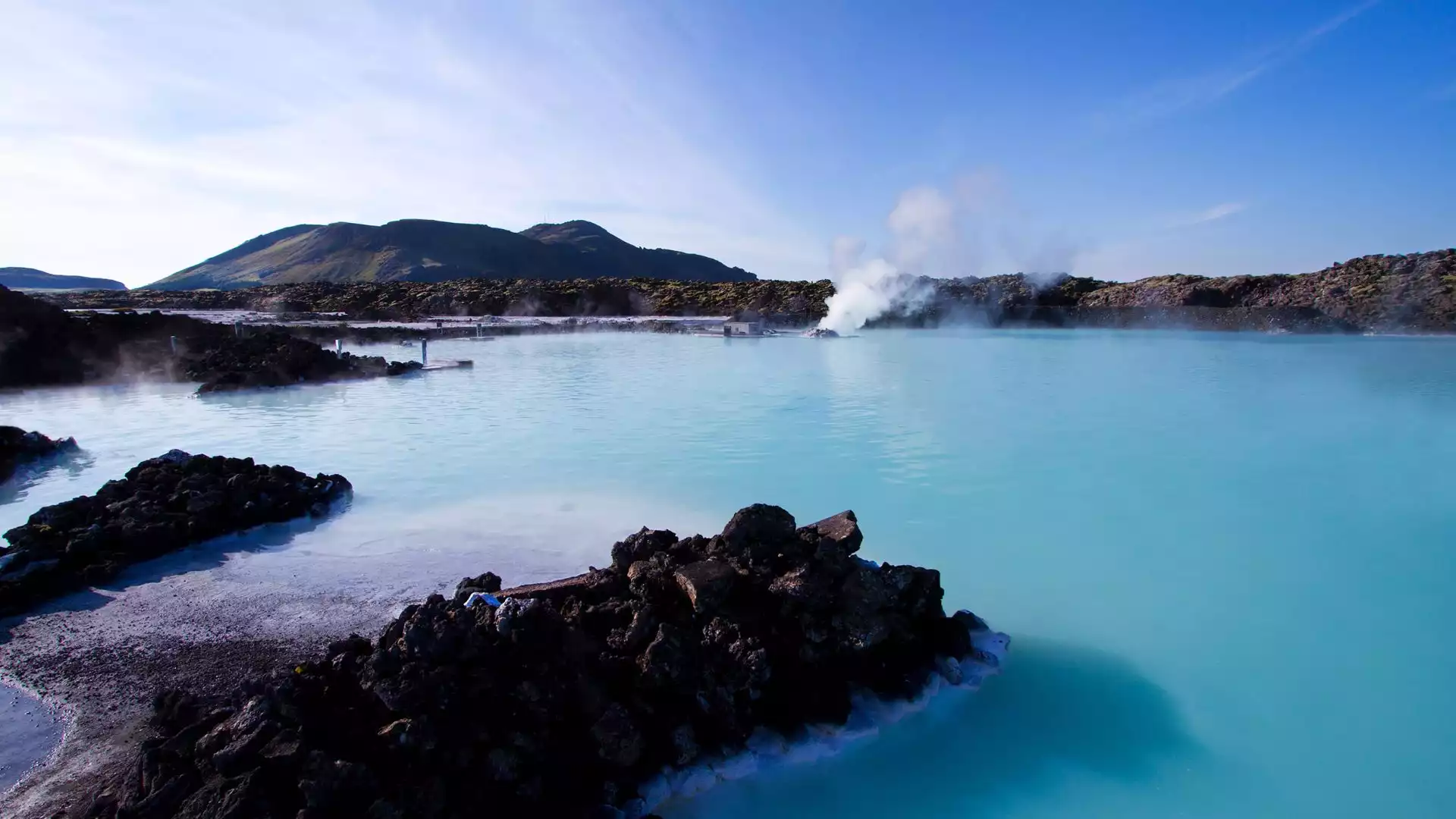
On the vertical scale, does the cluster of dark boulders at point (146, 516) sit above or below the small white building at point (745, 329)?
below

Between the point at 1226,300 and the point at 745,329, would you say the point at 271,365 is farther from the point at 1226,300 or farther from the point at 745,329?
the point at 1226,300

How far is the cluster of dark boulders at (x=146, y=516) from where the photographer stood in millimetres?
4805

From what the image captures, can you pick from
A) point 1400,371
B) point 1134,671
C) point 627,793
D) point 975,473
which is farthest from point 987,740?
point 1400,371

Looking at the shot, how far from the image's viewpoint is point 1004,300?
38812 millimetres

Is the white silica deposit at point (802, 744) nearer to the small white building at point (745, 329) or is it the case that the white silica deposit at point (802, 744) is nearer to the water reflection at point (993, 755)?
the water reflection at point (993, 755)

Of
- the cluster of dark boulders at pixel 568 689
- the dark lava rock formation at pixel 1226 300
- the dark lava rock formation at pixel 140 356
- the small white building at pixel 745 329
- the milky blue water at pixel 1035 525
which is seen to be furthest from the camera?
the dark lava rock formation at pixel 1226 300

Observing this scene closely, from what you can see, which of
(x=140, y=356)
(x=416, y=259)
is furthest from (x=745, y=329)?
(x=416, y=259)

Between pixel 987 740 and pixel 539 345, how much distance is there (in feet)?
77.3

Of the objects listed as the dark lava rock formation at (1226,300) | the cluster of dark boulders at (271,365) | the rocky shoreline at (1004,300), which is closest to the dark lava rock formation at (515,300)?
the rocky shoreline at (1004,300)

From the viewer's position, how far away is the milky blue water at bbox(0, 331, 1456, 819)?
356 centimetres

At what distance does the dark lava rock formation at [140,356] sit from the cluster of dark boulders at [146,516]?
890 centimetres

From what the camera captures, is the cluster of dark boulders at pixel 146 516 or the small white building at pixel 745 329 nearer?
the cluster of dark boulders at pixel 146 516

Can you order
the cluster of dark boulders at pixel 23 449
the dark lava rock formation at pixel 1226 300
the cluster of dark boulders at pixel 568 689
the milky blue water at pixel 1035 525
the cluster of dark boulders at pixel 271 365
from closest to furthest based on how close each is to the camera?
the cluster of dark boulders at pixel 568 689, the milky blue water at pixel 1035 525, the cluster of dark boulders at pixel 23 449, the cluster of dark boulders at pixel 271 365, the dark lava rock formation at pixel 1226 300

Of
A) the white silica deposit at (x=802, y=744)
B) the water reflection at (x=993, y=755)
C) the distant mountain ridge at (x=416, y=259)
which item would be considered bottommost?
the water reflection at (x=993, y=755)
